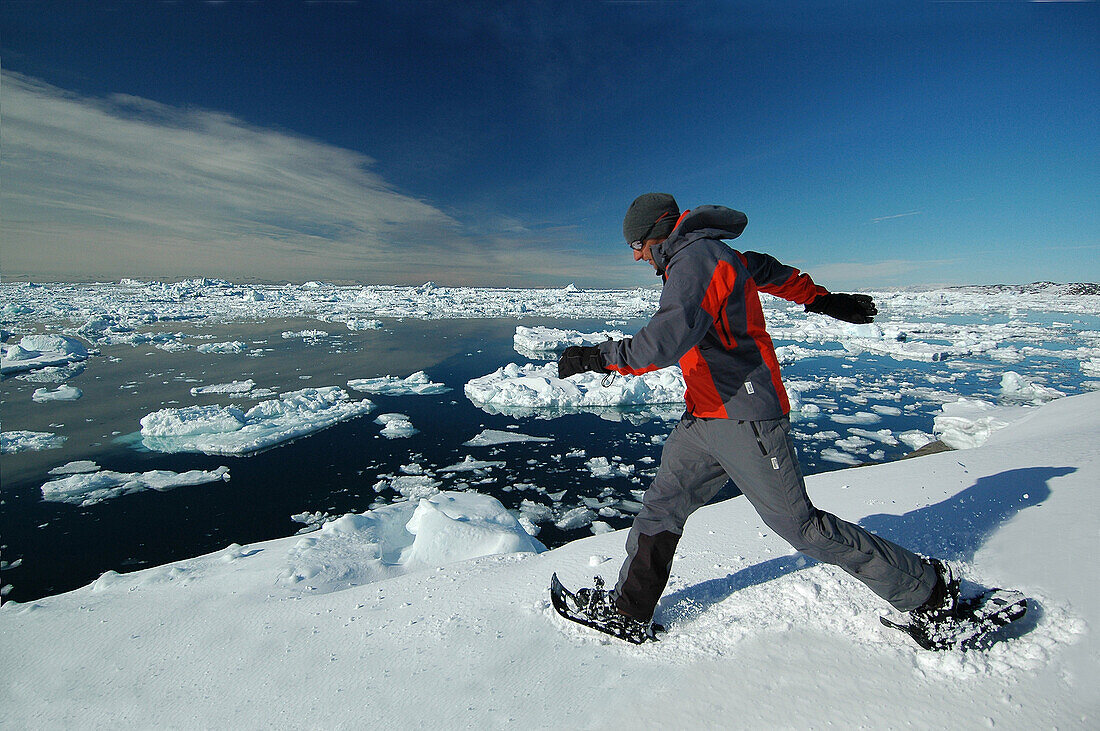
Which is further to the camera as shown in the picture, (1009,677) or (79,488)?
(79,488)

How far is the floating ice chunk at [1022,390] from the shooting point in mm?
10032

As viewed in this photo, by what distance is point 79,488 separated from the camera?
22.0 ft

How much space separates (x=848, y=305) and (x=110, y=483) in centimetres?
923

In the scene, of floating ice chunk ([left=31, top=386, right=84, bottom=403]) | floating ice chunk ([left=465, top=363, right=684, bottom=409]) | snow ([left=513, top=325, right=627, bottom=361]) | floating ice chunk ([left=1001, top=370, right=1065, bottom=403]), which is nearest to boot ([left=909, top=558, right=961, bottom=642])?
floating ice chunk ([left=465, top=363, right=684, bottom=409])

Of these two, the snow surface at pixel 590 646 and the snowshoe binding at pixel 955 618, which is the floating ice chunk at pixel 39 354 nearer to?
the snow surface at pixel 590 646

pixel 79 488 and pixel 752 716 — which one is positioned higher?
pixel 752 716

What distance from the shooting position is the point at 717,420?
137 cm

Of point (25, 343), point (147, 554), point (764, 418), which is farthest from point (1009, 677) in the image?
point (25, 343)

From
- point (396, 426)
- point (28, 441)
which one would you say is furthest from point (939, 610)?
point (28, 441)

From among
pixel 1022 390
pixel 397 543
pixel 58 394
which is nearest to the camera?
A: pixel 397 543

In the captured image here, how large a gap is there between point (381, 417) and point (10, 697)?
28.2ft

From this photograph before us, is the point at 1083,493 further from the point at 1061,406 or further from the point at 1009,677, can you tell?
the point at 1061,406

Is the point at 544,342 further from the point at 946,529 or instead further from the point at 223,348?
the point at 946,529

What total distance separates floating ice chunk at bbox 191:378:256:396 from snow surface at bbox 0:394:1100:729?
10921 mm
